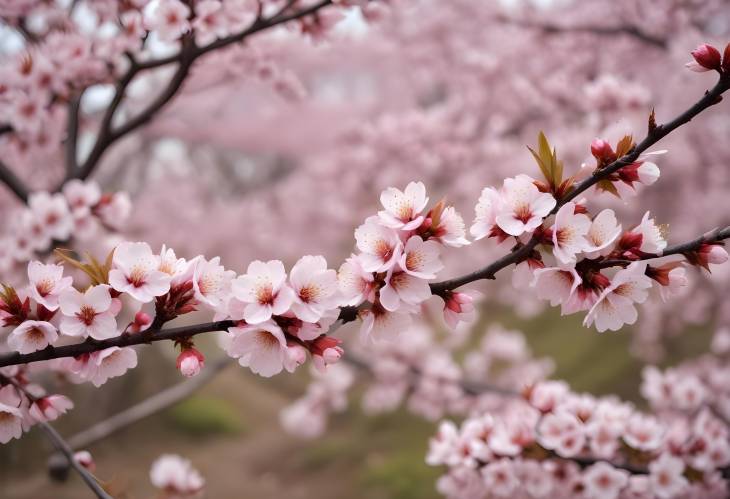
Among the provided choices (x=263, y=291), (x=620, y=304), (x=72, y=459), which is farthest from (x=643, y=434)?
(x=72, y=459)

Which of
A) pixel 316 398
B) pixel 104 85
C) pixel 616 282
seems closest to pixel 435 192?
pixel 316 398

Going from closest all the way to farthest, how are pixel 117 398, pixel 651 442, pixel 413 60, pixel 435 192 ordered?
pixel 651 442
pixel 117 398
pixel 413 60
pixel 435 192

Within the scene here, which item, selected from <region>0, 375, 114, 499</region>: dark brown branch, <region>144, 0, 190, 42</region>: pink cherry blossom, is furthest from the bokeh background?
<region>0, 375, 114, 499</region>: dark brown branch

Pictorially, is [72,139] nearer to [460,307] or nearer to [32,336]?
[32,336]

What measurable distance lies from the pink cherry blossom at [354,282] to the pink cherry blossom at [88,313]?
46 centimetres

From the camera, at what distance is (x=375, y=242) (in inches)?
44.7

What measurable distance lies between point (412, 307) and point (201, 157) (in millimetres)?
14862

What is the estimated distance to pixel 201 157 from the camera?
15.1 m

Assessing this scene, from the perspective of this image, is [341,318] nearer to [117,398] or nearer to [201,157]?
[117,398]

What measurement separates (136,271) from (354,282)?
0.44 m

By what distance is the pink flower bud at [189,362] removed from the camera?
1149mm

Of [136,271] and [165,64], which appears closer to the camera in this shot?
[136,271]

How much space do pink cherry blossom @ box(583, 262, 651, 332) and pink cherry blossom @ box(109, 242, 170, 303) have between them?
2.83ft

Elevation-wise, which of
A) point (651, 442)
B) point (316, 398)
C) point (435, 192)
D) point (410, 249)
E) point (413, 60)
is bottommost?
point (435, 192)
